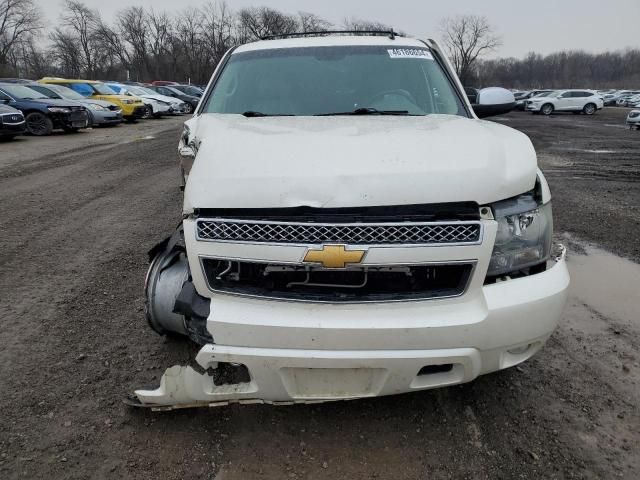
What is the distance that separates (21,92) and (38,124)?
1305 mm

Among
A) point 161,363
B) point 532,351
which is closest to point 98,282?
point 161,363

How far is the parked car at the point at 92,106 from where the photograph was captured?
56.5ft

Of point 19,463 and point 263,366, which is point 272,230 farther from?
point 19,463

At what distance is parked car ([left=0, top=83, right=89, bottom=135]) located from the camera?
49.1ft

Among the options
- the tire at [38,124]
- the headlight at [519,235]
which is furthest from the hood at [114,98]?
the headlight at [519,235]

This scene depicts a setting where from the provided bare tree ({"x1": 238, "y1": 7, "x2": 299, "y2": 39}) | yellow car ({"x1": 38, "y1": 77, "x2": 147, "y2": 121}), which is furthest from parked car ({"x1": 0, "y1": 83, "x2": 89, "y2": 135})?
bare tree ({"x1": 238, "y1": 7, "x2": 299, "y2": 39})

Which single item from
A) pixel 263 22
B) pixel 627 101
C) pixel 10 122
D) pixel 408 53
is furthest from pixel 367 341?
pixel 263 22

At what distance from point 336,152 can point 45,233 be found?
450 centimetres

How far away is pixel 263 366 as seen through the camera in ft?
6.45

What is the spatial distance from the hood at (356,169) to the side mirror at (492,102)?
1.37 m

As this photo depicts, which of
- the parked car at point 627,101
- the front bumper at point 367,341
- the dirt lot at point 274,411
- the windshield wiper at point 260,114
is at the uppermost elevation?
the windshield wiper at point 260,114

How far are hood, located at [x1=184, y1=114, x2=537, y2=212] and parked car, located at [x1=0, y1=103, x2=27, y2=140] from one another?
13.2 m

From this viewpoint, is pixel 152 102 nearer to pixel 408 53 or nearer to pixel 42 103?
pixel 42 103

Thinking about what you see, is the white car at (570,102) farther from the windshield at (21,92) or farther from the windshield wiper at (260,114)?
the windshield wiper at (260,114)
